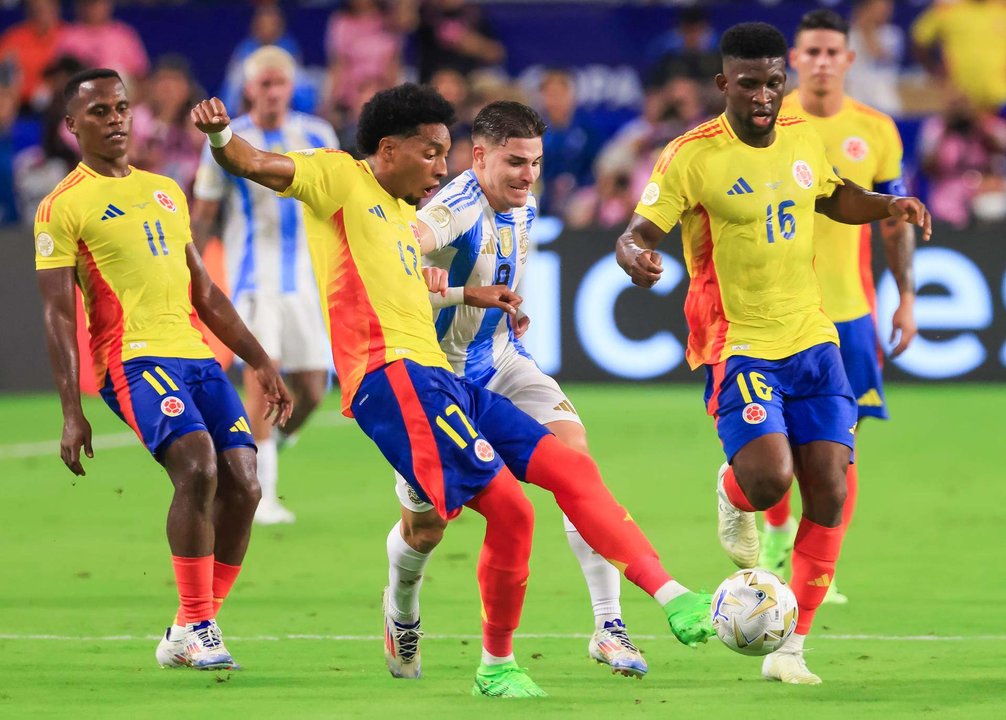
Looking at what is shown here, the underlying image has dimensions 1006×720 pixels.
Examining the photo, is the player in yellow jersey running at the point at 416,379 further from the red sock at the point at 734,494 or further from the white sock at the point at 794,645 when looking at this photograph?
the red sock at the point at 734,494

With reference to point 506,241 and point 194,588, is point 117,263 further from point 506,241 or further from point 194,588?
point 506,241

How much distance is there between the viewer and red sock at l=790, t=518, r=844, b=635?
6324mm

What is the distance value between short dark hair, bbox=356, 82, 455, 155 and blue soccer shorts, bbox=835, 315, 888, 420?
2.63 m

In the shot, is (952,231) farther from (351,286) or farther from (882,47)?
(351,286)

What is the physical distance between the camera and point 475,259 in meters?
6.63

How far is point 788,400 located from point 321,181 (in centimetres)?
191

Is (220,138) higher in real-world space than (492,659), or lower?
higher

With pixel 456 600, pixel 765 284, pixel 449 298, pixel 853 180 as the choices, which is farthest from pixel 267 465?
pixel 765 284

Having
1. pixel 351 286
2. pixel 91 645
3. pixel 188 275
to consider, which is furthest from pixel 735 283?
pixel 91 645

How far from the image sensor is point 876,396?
8133mm

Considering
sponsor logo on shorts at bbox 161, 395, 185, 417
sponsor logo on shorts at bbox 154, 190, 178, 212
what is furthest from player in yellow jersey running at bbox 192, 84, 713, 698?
sponsor logo on shorts at bbox 154, 190, 178, 212

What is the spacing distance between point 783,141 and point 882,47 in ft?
39.3

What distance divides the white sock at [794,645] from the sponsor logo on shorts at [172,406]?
236cm

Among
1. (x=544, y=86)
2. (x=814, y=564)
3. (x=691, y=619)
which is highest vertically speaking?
(x=544, y=86)
